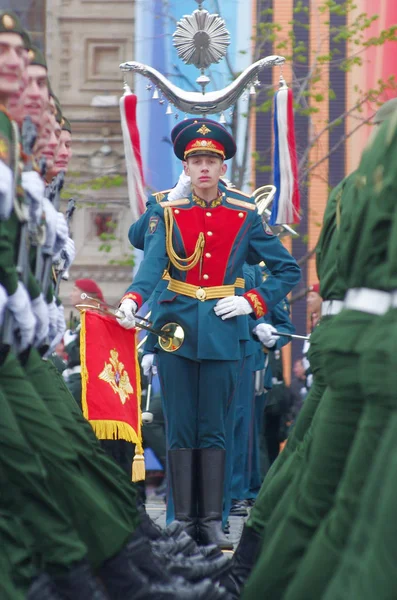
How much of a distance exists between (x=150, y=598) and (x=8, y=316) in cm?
113

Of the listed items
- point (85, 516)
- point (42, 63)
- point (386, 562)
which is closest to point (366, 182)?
point (386, 562)

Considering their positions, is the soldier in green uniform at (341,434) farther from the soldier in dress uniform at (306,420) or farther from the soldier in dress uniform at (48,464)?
the soldier in dress uniform at (48,464)

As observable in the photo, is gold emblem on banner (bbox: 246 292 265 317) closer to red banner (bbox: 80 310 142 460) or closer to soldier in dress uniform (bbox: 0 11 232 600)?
red banner (bbox: 80 310 142 460)

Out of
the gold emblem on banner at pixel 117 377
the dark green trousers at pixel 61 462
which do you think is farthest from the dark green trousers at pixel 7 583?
the gold emblem on banner at pixel 117 377

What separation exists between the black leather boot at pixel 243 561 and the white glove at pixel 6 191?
5.13ft

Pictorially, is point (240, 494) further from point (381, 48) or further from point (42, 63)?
point (381, 48)

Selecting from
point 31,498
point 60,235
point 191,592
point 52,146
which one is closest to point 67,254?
point 52,146

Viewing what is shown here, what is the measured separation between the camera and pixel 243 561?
5.50 m

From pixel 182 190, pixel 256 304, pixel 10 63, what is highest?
pixel 10 63

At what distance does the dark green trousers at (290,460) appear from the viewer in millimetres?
5270

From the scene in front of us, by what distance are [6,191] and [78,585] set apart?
1.25 m

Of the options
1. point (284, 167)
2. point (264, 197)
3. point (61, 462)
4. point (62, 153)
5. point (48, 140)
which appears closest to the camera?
point (61, 462)

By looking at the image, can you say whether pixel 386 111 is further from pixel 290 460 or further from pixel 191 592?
pixel 191 592

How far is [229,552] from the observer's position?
23.5 feet
